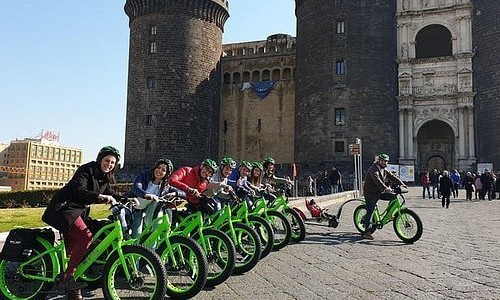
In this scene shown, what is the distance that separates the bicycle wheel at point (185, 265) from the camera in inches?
178

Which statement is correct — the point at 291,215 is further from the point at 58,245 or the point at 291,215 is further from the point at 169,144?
the point at 169,144

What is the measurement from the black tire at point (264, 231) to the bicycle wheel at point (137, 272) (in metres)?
2.39

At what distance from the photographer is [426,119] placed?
1270 inches

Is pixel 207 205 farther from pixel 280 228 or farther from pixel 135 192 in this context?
pixel 280 228

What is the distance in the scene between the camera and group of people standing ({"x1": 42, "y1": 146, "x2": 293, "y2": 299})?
14.1 feet

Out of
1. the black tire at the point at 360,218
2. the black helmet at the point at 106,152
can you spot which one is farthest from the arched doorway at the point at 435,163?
the black helmet at the point at 106,152

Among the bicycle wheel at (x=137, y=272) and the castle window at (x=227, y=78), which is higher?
the castle window at (x=227, y=78)

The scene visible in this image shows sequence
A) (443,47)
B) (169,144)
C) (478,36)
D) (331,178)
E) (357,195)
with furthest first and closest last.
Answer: (443,47), (169,144), (478,36), (331,178), (357,195)

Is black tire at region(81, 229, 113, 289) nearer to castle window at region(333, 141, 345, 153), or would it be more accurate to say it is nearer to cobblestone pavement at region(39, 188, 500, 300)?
cobblestone pavement at region(39, 188, 500, 300)

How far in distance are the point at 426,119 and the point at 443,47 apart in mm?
7966

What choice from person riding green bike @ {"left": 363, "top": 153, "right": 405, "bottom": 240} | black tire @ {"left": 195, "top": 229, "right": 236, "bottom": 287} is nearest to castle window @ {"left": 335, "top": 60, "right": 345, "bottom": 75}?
person riding green bike @ {"left": 363, "top": 153, "right": 405, "bottom": 240}

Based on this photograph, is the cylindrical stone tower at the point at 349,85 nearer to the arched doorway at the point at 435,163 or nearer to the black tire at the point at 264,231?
the arched doorway at the point at 435,163

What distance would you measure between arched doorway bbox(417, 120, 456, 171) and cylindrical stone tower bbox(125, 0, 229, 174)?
1557cm

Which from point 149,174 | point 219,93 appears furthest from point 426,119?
point 149,174
